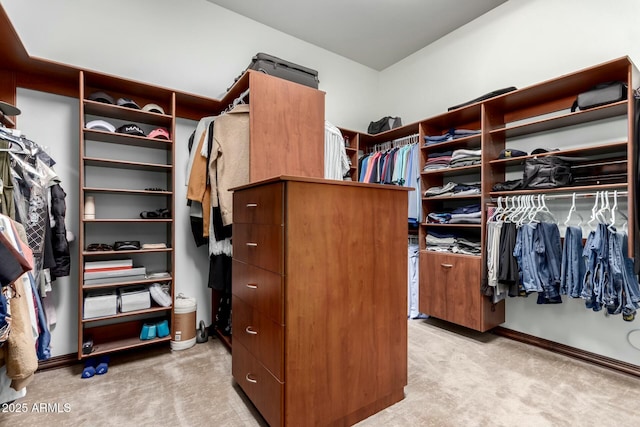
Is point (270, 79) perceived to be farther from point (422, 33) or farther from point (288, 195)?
point (422, 33)

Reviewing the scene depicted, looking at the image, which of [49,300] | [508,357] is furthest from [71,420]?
[508,357]

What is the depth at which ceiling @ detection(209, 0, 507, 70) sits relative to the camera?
2.82m

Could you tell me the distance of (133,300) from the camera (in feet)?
7.11

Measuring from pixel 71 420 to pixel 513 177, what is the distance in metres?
3.59

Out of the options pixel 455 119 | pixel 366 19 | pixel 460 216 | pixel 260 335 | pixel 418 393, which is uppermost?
pixel 366 19

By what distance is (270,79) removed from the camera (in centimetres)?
215

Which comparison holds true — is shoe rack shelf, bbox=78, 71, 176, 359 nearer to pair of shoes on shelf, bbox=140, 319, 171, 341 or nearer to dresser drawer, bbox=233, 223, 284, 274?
pair of shoes on shelf, bbox=140, 319, 171, 341

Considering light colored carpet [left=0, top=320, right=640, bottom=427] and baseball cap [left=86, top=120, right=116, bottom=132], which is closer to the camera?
light colored carpet [left=0, top=320, right=640, bottom=427]

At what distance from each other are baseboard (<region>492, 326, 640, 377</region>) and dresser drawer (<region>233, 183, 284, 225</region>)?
2547 mm

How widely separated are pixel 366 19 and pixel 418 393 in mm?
3348

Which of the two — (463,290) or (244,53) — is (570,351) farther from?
(244,53)

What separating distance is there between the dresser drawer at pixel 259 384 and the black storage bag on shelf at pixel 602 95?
8.56ft

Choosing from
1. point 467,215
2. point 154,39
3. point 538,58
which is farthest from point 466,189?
point 154,39

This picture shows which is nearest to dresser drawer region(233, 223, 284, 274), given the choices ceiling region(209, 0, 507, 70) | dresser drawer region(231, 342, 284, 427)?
dresser drawer region(231, 342, 284, 427)
